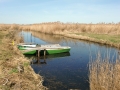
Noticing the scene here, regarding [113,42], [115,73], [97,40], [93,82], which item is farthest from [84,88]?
[97,40]

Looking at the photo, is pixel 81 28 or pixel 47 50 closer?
pixel 47 50

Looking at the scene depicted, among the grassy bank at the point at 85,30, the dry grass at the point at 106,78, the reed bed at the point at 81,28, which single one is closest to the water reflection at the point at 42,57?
the dry grass at the point at 106,78

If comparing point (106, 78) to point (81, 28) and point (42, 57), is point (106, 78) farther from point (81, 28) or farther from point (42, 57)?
point (81, 28)

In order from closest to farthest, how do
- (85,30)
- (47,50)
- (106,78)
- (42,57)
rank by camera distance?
(106,78)
(42,57)
(47,50)
(85,30)

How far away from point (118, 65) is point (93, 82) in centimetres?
116

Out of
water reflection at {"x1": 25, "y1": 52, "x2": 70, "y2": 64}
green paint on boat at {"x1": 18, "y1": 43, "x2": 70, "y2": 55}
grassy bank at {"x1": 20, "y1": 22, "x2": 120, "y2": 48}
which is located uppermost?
grassy bank at {"x1": 20, "y1": 22, "x2": 120, "y2": 48}

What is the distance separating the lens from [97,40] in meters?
23.0

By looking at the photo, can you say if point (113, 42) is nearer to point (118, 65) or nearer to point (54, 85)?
point (54, 85)

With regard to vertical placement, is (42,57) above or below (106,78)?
below

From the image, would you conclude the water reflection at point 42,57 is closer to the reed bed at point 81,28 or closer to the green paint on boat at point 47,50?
the green paint on boat at point 47,50

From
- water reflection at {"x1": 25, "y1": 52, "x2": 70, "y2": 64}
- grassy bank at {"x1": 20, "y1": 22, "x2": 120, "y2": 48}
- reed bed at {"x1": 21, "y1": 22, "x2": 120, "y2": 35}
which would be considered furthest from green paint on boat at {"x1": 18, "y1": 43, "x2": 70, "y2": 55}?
reed bed at {"x1": 21, "y1": 22, "x2": 120, "y2": 35}

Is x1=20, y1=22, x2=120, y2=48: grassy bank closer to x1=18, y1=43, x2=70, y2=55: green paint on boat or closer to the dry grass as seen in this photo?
x1=18, y1=43, x2=70, y2=55: green paint on boat

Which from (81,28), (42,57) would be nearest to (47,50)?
(42,57)

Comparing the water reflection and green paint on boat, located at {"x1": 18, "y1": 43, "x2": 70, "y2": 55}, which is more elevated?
green paint on boat, located at {"x1": 18, "y1": 43, "x2": 70, "y2": 55}
